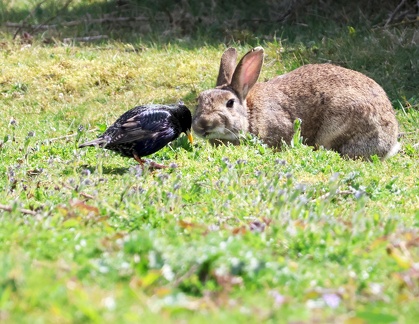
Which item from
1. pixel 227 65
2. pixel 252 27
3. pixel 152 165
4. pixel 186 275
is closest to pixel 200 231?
pixel 186 275

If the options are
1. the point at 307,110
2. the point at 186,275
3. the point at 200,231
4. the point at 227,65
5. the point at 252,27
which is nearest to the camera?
the point at 186,275

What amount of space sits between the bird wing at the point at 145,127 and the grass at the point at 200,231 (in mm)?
304

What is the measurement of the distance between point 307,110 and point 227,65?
1.07 meters

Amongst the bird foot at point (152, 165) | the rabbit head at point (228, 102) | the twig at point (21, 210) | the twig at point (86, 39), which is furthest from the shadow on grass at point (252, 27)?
the twig at point (21, 210)

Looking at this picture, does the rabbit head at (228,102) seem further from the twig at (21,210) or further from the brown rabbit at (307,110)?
the twig at (21,210)

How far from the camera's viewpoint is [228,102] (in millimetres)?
8469

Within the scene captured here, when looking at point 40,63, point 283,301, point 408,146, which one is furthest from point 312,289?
point 40,63

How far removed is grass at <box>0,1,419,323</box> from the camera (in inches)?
127

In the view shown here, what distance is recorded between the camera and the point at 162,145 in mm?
7180

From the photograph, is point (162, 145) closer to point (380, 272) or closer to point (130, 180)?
point (130, 180)

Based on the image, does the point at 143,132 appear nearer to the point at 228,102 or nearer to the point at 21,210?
the point at 228,102

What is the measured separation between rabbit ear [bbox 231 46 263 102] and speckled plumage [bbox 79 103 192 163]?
55.7 inches

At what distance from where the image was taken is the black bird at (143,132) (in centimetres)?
700

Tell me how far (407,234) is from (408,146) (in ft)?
15.0
